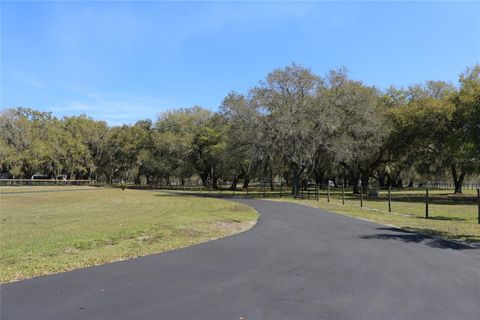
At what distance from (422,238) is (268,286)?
7.17 m

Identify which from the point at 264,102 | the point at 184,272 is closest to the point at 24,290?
the point at 184,272

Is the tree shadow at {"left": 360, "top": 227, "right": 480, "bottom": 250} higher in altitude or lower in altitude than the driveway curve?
higher

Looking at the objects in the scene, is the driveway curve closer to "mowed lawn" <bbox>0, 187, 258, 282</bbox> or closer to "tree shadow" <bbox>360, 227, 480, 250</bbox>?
"tree shadow" <bbox>360, 227, 480, 250</bbox>

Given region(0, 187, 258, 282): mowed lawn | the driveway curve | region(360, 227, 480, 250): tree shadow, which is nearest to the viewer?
the driveway curve

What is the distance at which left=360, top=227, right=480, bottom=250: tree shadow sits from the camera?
34.6 ft

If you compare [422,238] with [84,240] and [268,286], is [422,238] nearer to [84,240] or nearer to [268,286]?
[268,286]

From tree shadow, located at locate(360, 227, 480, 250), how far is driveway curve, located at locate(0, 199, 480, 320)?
0.37m

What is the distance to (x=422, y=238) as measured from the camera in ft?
38.8

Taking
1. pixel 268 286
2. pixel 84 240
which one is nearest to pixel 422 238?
pixel 268 286

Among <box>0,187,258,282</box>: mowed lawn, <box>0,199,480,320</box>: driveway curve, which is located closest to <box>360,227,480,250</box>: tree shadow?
<box>0,199,480,320</box>: driveway curve

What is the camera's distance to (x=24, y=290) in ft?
20.6

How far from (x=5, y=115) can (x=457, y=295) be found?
231ft

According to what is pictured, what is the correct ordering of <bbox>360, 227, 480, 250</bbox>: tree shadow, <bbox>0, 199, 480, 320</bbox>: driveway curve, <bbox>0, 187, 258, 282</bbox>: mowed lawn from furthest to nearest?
<bbox>360, 227, 480, 250</bbox>: tree shadow
<bbox>0, 187, 258, 282</bbox>: mowed lawn
<bbox>0, 199, 480, 320</bbox>: driveway curve

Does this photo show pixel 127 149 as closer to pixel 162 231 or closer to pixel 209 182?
pixel 209 182
